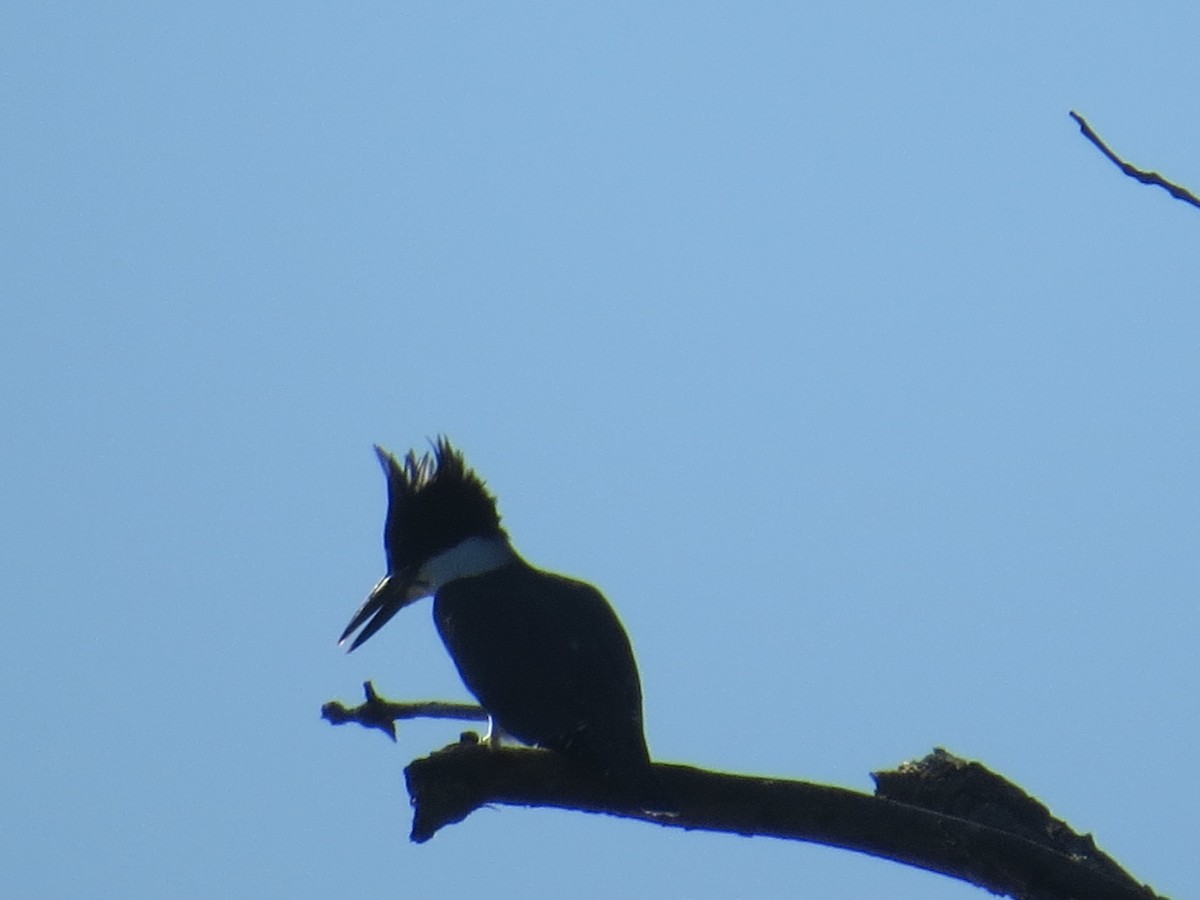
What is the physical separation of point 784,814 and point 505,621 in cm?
161

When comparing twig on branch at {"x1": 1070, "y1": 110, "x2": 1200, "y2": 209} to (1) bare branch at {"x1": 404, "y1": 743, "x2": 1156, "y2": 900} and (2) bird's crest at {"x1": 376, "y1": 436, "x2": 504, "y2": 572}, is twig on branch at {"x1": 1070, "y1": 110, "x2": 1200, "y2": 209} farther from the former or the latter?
(2) bird's crest at {"x1": 376, "y1": 436, "x2": 504, "y2": 572}

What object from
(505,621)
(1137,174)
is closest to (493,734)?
(505,621)

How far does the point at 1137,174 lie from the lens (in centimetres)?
262

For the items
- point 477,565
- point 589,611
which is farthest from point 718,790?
point 477,565

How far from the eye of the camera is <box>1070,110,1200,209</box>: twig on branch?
2482mm

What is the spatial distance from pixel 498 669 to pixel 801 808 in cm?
146

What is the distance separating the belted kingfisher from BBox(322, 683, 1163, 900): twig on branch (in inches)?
6.0

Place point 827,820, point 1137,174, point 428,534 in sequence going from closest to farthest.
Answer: point 1137,174, point 827,820, point 428,534

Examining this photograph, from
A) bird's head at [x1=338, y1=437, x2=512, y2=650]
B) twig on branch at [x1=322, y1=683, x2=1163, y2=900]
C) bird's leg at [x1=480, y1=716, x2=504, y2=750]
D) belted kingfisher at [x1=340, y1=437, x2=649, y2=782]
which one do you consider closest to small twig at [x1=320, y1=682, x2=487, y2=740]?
twig on branch at [x1=322, y1=683, x2=1163, y2=900]

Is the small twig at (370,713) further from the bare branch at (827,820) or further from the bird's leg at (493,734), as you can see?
the bird's leg at (493,734)

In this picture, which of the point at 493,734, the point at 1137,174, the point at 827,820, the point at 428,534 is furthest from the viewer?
the point at 428,534

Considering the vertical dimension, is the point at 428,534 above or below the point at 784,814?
above

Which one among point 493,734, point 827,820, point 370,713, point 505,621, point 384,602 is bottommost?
point 827,820

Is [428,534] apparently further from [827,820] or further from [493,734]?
[827,820]
